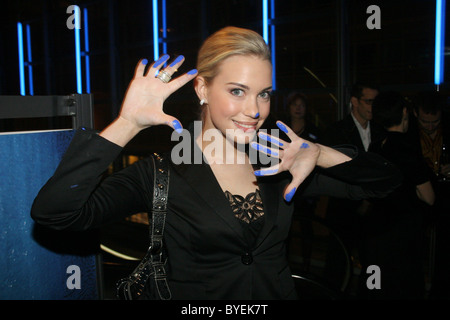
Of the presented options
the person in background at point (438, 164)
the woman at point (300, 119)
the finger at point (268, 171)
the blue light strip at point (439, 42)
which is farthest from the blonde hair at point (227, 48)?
the blue light strip at point (439, 42)

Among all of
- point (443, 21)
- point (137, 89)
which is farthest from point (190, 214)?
point (443, 21)

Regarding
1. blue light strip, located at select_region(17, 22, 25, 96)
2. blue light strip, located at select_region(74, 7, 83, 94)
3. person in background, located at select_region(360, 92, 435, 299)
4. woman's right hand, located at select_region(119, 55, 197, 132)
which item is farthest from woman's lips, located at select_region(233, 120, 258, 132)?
blue light strip, located at select_region(17, 22, 25, 96)

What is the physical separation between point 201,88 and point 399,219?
186cm

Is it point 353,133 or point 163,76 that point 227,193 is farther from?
point 353,133

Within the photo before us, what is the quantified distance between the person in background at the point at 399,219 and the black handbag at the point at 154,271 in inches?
70.5

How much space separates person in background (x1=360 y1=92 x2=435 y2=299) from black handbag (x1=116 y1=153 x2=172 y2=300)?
5.88 feet

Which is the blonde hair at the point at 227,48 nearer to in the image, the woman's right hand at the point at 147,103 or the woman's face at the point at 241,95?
the woman's face at the point at 241,95

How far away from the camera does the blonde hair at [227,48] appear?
5.05ft

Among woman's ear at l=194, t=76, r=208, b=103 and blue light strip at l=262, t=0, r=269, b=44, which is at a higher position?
blue light strip at l=262, t=0, r=269, b=44

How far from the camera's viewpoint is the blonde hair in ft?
5.05

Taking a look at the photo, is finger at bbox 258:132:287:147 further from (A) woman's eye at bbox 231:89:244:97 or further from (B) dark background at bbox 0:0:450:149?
(B) dark background at bbox 0:0:450:149

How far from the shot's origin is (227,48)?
1.55m

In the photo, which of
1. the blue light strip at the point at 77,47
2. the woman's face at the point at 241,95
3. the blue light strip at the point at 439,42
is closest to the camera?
the woman's face at the point at 241,95
